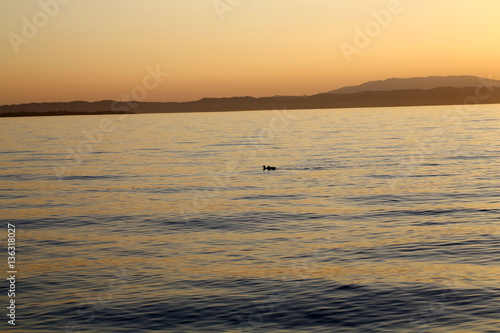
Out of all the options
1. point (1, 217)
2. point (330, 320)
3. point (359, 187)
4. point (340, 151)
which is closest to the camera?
point (330, 320)

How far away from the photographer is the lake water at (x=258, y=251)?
16.0 meters

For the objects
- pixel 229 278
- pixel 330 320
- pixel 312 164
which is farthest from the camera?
pixel 312 164

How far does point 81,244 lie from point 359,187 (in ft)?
69.3

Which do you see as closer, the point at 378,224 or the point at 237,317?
the point at 237,317

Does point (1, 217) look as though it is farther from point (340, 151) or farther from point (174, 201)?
point (340, 151)

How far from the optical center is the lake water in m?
16.0

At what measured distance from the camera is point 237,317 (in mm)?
15875

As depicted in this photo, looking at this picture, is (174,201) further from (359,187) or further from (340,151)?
(340,151)

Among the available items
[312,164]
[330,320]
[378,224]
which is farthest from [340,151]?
[330,320]

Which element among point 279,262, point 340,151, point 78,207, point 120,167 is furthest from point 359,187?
point 340,151

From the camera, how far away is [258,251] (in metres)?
22.7

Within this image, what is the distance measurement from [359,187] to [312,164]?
15.6 meters

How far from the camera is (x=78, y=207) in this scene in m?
34.3

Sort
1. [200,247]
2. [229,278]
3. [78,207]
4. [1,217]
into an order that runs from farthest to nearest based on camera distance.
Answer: [78,207] → [1,217] → [200,247] → [229,278]
